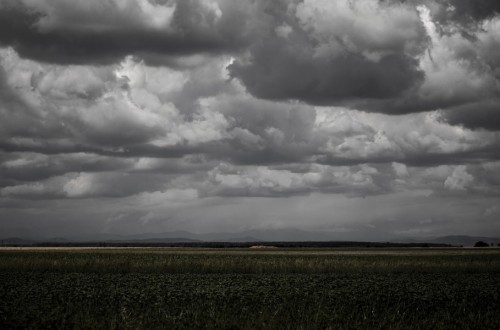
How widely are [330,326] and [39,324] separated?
38.3 feet

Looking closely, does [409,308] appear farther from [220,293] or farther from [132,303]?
[132,303]

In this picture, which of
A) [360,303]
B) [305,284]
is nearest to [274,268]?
[305,284]

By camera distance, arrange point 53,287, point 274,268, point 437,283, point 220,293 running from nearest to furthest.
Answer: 1. point 220,293
2. point 53,287
3. point 437,283
4. point 274,268

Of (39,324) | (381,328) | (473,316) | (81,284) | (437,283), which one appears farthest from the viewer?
(437,283)

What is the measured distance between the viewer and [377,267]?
212 ft

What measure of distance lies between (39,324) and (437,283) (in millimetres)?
31703

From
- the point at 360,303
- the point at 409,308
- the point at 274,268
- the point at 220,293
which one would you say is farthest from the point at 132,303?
the point at 274,268

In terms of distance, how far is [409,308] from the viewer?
29141 millimetres

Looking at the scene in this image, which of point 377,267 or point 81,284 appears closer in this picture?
point 81,284

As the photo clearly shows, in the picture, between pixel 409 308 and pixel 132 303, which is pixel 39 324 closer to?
pixel 132 303

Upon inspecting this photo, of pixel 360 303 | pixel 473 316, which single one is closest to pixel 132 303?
pixel 360 303

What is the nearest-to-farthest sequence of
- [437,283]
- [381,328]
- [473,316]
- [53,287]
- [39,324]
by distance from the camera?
1. [39,324]
2. [381,328]
3. [473,316]
4. [53,287]
5. [437,283]

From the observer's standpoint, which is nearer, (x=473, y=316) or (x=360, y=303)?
(x=473, y=316)

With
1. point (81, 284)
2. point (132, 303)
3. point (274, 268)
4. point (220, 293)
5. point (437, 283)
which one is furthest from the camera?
point (274, 268)
